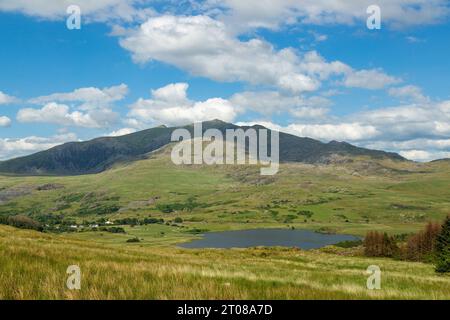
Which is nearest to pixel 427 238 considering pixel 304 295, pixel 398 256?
pixel 398 256

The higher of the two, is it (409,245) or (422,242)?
(422,242)

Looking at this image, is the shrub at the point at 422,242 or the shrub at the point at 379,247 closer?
the shrub at the point at 422,242

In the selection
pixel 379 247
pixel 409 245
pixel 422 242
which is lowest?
pixel 379 247

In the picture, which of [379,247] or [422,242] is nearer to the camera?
[422,242]

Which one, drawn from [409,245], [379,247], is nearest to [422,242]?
[409,245]

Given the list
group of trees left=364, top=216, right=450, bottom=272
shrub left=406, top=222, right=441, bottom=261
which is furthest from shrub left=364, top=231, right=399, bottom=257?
shrub left=406, top=222, right=441, bottom=261

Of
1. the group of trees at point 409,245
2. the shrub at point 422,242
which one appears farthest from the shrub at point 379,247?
the shrub at point 422,242

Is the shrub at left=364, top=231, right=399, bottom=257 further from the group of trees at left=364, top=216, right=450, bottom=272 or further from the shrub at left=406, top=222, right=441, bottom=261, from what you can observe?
the shrub at left=406, top=222, right=441, bottom=261

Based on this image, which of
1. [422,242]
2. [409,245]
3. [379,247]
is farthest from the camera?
[379,247]

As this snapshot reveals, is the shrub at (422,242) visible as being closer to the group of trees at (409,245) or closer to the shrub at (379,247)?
the group of trees at (409,245)

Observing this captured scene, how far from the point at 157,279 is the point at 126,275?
109cm

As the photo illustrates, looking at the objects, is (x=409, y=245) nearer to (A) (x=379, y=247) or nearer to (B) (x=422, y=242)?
(B) (x=422, y=242)
